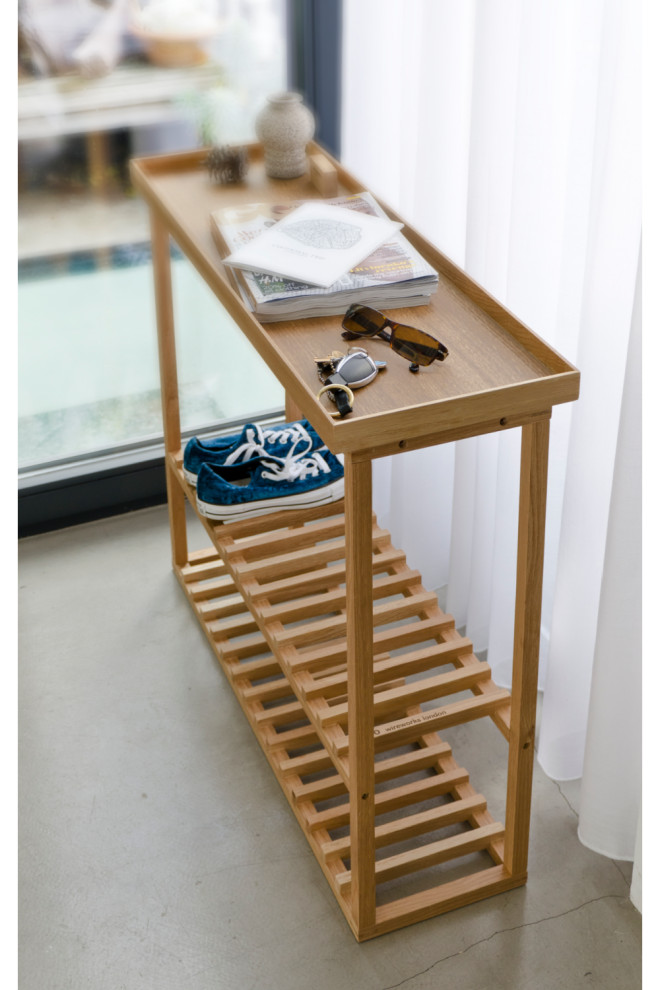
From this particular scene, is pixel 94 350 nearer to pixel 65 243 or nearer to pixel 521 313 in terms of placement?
pixel 65 243

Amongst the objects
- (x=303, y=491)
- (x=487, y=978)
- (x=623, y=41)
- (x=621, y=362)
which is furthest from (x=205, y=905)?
(x=623, y=41)

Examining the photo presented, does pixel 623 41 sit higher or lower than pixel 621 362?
higher

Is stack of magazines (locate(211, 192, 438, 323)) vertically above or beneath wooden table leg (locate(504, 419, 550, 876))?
above

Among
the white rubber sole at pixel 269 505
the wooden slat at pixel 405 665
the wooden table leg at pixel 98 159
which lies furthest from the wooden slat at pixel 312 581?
the wooden table leg at pixel 98 159

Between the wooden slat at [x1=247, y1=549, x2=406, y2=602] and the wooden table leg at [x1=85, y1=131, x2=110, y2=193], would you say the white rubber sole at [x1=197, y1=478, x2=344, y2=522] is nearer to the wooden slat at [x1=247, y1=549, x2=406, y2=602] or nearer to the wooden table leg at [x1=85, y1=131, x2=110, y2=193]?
the wooden slat at [x1=247, y1=549, x2=406, y2=602]

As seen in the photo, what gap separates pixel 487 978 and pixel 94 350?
1.76m

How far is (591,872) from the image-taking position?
1821 millimetres

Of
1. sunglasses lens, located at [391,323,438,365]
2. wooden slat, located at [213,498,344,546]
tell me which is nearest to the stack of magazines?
sunglasses lens, located at [391,323,438,365]

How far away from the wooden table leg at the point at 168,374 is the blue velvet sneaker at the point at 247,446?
166mm

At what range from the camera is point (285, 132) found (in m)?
1.94

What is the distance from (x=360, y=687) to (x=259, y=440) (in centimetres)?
78

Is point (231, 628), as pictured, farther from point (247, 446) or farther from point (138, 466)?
point (138, 466)

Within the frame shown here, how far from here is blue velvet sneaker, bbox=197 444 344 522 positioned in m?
2.05

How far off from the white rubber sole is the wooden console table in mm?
21
